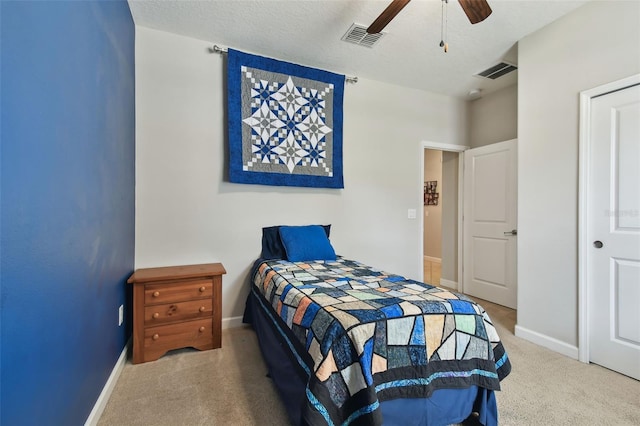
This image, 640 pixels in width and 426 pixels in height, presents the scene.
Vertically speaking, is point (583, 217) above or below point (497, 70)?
below

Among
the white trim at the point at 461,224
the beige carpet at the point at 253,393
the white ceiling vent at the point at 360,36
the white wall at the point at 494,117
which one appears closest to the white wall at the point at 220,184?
the white ceiling vent at the point at 360,36

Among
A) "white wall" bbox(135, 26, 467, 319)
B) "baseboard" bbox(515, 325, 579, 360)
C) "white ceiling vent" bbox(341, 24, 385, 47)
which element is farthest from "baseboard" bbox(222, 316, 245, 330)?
"white ceiling vent" bbox(341, 24, 385, 47)

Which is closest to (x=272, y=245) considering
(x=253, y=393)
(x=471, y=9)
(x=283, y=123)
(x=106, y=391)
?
(x=283, y=123)

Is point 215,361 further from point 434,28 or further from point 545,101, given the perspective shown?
→ point 545,101

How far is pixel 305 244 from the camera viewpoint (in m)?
Result: 2.81

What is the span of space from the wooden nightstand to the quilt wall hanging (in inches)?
39.4

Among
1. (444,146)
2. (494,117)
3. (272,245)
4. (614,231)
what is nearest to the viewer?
(614,231)

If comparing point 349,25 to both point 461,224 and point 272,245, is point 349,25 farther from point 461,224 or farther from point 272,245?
point 461,224

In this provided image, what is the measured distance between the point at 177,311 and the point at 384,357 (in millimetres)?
1722

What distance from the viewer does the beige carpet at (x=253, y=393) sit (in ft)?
5.24

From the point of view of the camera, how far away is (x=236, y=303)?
2.91m

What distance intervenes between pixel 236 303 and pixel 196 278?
69cm

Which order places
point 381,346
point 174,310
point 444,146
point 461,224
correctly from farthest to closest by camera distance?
point 461,224, point 444,146, point 174,310, point 381,346

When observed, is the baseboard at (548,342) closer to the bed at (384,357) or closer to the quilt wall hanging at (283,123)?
the bed at (384,357)
